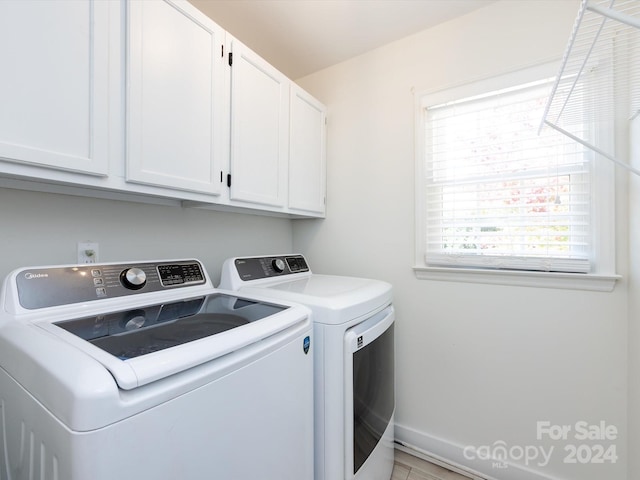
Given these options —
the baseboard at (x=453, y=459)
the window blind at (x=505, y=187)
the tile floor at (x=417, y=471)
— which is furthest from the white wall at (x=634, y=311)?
the tile floor at (x=417, y=471)

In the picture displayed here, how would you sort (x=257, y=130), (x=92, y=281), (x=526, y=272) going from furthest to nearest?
(x=257, y=130), (x=526, y=272), (x=92, y=281)

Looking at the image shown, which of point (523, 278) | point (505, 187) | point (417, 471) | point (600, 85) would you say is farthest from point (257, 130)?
point (417, 471)

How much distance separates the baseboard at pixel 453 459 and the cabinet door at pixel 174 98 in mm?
1863

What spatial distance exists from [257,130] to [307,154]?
48 cm

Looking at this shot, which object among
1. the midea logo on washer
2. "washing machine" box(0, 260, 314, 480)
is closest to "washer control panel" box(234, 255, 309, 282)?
"washing machine" box(0, 260, 314, 480)

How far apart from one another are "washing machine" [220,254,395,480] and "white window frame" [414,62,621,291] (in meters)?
0.46

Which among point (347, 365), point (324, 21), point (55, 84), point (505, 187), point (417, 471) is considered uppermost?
point (324, 21)

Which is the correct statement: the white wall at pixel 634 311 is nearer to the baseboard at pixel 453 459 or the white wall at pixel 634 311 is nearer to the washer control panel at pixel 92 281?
the baseboard at pixel 453 459

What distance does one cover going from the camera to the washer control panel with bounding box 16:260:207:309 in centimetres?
89

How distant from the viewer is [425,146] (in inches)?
69.2

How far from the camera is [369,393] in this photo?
1.27 m

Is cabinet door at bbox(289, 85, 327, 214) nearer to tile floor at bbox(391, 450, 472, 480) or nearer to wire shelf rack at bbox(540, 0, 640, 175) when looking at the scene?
wire shelf rack at bbox(540, 0, 640, 175)

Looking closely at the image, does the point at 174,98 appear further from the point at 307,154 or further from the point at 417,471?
Result: the point at 417,471

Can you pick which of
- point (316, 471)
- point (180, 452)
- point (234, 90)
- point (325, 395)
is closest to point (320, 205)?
point (234, 90)
